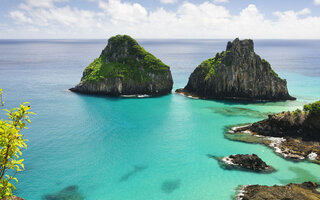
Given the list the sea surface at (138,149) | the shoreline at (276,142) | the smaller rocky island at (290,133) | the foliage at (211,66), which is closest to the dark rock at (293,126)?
the smaller rocky island at (290,133)

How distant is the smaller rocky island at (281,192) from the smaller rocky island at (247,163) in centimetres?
566

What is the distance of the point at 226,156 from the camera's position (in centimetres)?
4291

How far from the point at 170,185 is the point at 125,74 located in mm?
64910

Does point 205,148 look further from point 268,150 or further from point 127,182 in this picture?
point 127,182

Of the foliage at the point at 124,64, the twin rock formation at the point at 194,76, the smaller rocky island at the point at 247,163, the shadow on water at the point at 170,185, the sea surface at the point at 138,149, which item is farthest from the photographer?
the foliage at the point at 124,64

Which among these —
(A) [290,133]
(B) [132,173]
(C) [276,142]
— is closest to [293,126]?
(A) [290,133]

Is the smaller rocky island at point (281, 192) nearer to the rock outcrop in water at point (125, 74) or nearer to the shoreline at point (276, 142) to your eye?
the shoreline at point (276, 142)

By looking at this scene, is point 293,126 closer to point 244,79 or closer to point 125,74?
point 244,79

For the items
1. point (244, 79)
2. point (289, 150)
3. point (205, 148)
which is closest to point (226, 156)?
point (205, 148)

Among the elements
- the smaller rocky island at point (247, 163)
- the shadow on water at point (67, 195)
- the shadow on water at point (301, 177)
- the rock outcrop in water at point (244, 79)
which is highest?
the rock outcrop in water at point (244, 79)

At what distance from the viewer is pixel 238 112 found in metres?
70.3

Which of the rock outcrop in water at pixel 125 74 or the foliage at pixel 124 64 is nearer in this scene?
the rock outcrop in water at pixel 125 74

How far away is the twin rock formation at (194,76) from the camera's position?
8688 centimetres

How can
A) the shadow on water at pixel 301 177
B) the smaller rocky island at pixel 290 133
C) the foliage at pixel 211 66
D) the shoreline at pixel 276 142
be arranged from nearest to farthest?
the shadow on water at pixel 301 177 → the shoreline at pixel 276 142 → the smaller rocky island at pixel 290 133 → the foliage at pixel 211 66
